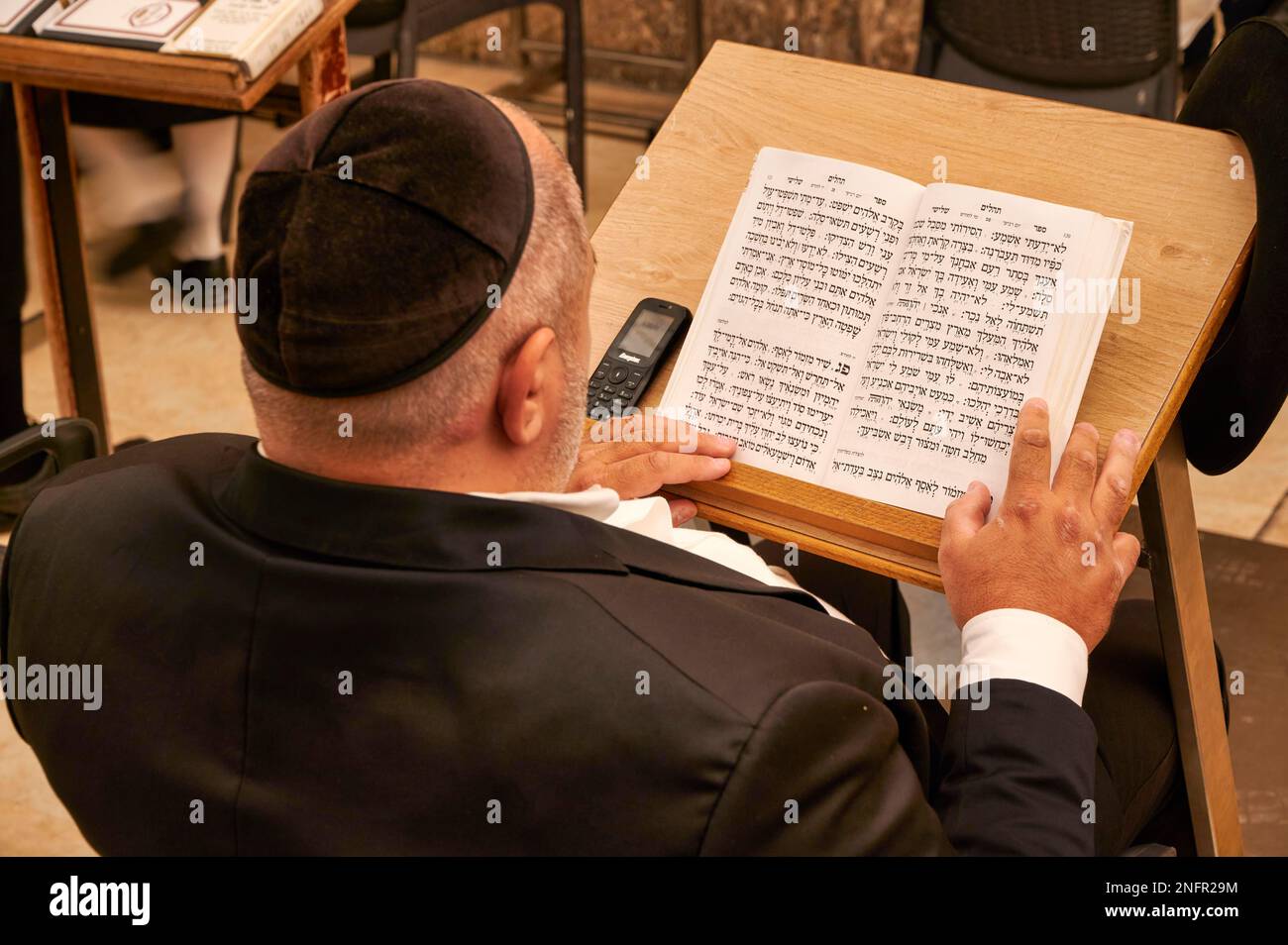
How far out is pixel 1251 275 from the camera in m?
1.28

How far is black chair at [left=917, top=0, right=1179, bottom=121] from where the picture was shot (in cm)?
255

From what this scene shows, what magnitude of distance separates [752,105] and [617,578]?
2.81ft

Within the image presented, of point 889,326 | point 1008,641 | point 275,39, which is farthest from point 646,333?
point 275,39

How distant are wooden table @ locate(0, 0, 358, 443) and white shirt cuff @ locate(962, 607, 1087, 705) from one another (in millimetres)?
1237

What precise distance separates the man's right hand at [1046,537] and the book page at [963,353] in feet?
0.10

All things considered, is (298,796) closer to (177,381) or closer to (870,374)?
(870,374)

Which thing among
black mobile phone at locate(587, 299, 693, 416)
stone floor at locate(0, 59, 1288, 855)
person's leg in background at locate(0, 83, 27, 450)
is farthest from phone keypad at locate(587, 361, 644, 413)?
person's leg in background at locate(0, 83, 27, 450)

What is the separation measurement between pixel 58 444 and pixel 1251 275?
4.41ft

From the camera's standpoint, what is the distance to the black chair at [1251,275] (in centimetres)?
125

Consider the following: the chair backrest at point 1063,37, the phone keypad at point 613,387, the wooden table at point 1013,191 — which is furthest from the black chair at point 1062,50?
the phone keypad at point 613,387

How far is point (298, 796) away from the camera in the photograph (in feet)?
2.82

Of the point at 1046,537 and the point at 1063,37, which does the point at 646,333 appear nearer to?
the point at 1046,537
